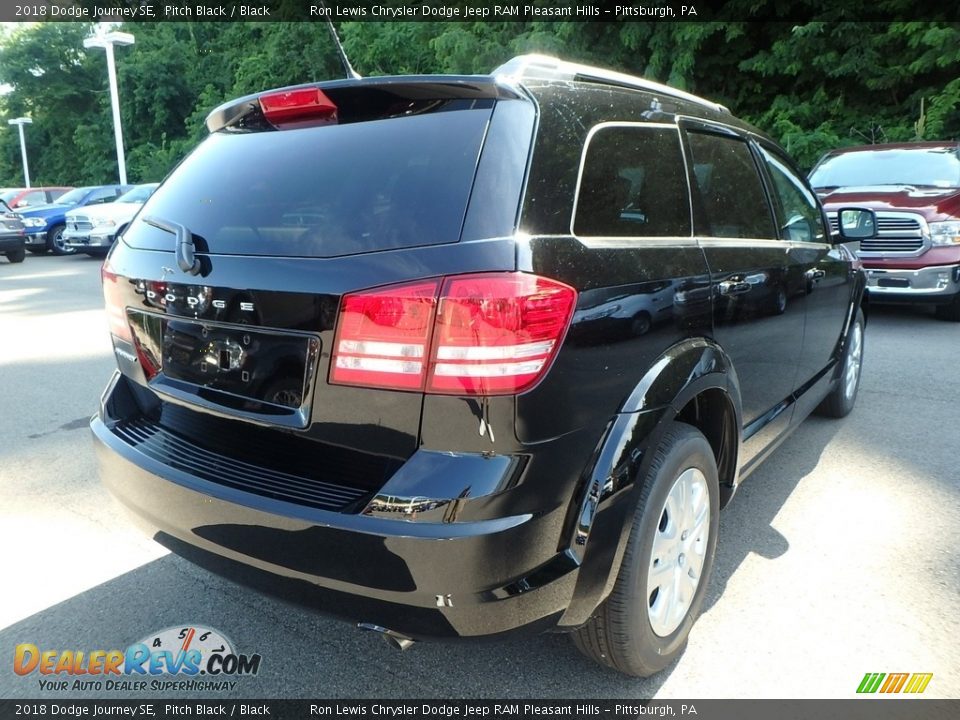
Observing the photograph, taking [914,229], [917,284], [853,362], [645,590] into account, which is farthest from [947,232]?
[645,590]

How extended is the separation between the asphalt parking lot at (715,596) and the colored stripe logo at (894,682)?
0.07 feet

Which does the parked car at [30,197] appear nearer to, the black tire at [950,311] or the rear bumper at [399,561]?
the black tire at [950,311]

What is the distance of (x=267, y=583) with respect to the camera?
186 centimetres

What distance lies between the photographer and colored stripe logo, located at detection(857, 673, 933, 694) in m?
2.15

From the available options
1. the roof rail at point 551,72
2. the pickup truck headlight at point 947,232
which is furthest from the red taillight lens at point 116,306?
the pickup truck headlight at point 947,232

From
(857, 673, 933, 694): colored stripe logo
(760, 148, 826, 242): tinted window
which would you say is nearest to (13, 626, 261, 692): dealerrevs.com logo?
(857, 673, 933, 694): colored stripe logo

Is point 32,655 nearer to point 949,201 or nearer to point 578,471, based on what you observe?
point 578,471

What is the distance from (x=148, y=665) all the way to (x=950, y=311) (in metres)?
7.86

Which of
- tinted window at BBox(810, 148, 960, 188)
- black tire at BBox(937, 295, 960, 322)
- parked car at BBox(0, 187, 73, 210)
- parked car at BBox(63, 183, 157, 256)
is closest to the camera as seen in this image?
black tire at BBox(937, 295, 960, 322)

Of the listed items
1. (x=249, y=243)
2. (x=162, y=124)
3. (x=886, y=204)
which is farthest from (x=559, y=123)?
(x=162, y=124)

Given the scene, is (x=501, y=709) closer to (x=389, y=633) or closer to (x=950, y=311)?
(x=389, y=633)

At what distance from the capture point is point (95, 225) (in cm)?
1576

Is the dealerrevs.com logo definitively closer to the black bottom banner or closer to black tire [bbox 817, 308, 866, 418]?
the black bottom banner

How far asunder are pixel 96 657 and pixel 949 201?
773 centimetres
